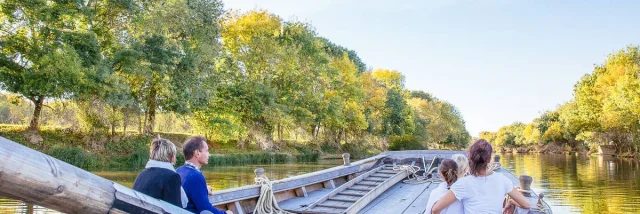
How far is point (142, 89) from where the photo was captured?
24781 mm

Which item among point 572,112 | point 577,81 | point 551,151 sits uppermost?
point 577,81

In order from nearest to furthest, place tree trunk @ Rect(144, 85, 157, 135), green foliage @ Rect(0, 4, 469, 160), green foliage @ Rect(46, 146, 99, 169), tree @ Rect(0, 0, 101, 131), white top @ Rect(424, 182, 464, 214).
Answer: white top @ Rect(424, 182, 464, 214) < tree @ Rect(0, 0, 101, 131) < green foliage @ Rect(0, 4, 469, 160) < green foliage @ Rect(46, 146, 99, 169) < tree trunk @ Rect(144, 85, 157, 135)

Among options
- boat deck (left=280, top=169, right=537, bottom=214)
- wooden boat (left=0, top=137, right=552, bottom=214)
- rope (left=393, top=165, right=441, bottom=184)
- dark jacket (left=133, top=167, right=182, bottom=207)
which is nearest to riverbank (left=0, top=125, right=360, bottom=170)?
wooden boat (left=0, top=137, right=552, bottom=214)

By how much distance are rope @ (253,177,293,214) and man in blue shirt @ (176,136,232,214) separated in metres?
2.60

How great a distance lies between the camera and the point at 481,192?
388 centimetres

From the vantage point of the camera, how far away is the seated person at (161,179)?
11.1 ft

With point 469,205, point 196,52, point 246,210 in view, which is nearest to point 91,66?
point 196,52

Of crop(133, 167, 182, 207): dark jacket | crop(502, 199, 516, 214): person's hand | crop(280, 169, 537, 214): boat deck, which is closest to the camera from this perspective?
crop(133, 167, 182, 207): dark jacket

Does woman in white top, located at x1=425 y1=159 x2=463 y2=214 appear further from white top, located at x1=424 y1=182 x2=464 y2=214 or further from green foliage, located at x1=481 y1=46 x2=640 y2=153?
green foliage, located at x1=481 y1=46 x2=640 y2=153

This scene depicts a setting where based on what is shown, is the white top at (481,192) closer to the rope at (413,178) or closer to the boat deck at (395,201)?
→ the boat deck at (395,201)

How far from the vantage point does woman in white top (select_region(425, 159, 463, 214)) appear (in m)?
4.03

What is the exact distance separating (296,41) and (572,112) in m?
28.1

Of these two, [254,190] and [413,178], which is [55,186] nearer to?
[254,190]

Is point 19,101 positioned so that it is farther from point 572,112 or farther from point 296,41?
point 572,112
